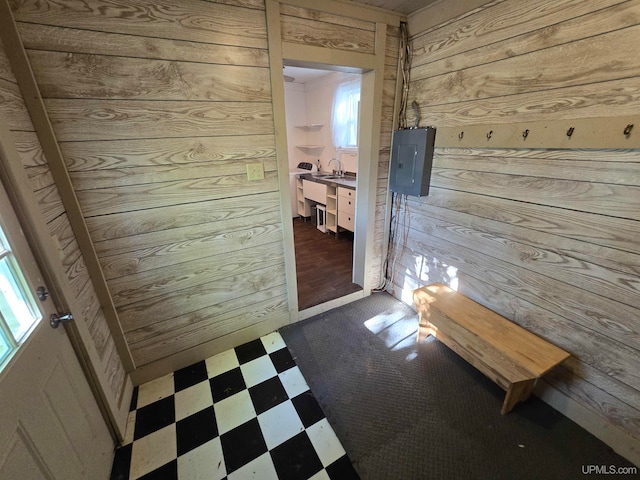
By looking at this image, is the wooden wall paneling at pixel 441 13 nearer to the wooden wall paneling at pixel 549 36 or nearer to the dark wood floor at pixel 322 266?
the wooden wall paneling at pixel 549 36

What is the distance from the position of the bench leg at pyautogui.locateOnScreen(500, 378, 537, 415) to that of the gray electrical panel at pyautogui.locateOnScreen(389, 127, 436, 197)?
1.28 metres

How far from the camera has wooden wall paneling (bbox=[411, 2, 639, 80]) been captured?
1.03 m

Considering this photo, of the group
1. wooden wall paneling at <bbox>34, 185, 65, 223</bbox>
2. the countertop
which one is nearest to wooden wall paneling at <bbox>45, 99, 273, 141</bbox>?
wooden wall paneling at <bbox>34, 185, 65, 223</bbox>

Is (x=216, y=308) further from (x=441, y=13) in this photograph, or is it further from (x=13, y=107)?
(x=441, y=13)

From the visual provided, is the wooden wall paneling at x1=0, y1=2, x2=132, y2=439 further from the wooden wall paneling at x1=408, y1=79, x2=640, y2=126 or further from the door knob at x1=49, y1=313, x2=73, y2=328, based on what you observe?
the wooden wall paneling at x1=408, y1=79, x2=640, y2=126

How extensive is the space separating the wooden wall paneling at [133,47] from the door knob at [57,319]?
1.09 m

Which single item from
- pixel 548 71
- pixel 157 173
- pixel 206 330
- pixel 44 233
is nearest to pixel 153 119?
pixel 157 173

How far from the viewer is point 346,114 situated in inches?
154

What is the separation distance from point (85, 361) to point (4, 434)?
1.74 ft

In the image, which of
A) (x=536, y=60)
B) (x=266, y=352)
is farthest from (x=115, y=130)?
(x=536, y=60)

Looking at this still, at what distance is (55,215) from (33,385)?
0.70m

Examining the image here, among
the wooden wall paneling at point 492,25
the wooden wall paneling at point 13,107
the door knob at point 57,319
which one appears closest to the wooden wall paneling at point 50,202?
the wooden wall paneling at point 13,107

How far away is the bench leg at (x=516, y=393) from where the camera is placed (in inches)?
56.0

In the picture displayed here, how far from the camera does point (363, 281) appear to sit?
2.53 m
